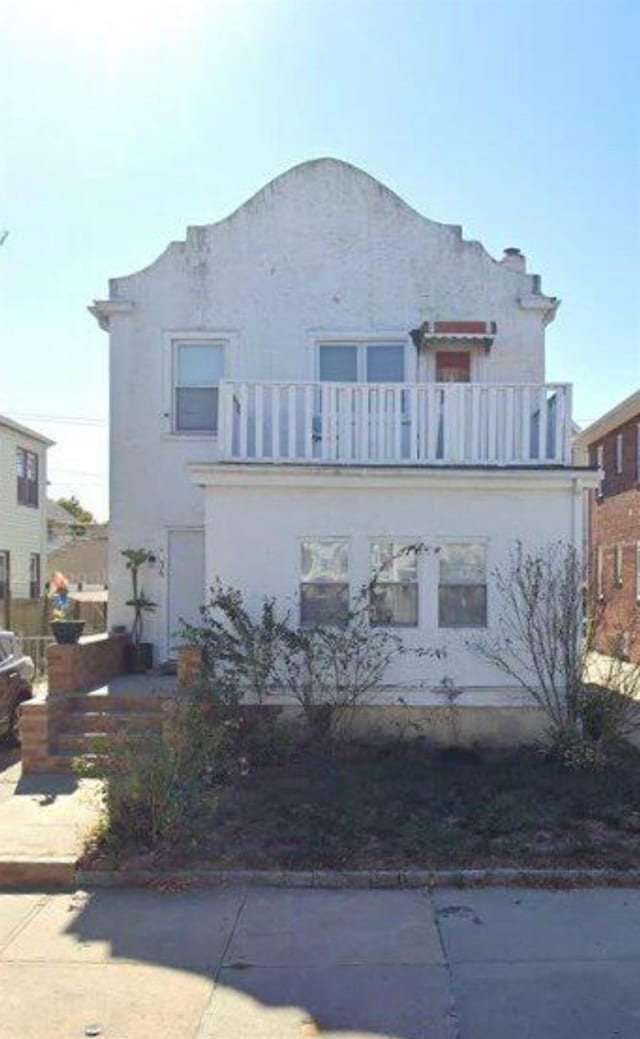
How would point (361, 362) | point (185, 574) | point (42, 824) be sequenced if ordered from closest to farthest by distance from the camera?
point (42, 824)
point (185, 574)
point (361, 362)

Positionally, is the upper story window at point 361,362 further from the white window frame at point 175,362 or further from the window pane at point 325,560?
the window pane at point 325,560

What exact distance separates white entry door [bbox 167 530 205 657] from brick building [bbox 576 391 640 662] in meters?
10.4

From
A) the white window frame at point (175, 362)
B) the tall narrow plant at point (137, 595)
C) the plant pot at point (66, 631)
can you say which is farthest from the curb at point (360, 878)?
the white window frame at point (175, 362)

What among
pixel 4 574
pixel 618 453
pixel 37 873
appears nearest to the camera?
pixel 37 873

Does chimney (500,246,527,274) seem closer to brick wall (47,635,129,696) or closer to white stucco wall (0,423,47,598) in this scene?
brick wall (47,635,129,696)

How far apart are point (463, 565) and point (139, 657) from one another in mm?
4981

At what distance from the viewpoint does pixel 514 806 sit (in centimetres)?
772

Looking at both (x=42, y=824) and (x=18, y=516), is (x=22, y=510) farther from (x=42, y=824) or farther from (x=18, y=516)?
(x=42, y=824)

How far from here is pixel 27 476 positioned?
2959cm

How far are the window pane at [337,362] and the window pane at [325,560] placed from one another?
3.74 m

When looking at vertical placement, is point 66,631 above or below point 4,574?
below

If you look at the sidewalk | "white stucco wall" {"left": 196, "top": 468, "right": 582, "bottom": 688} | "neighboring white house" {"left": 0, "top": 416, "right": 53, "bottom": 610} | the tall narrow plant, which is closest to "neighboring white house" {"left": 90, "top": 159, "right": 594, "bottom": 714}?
the tall narrow plant

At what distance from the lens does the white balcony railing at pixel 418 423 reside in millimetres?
10898

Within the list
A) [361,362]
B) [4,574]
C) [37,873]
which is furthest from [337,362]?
[4,574]
